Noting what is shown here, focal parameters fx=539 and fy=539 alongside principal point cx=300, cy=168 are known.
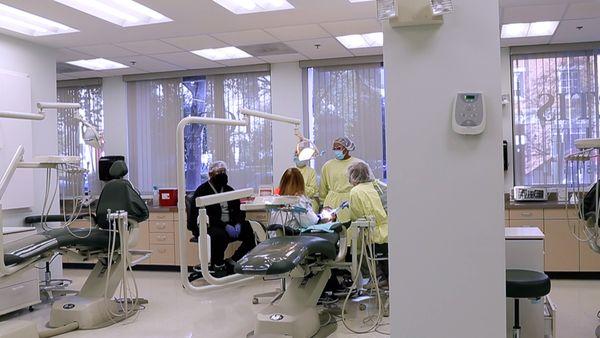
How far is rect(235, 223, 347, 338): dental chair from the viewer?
344 cm

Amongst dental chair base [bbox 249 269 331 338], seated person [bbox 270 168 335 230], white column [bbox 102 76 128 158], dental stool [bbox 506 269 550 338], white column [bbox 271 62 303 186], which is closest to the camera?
dental stool [bbox 506 269 550 338]

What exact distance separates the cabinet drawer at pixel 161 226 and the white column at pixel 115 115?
145cm

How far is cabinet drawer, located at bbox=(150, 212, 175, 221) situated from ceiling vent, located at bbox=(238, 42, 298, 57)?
227 cm

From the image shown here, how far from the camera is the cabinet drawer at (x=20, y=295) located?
4.74 m

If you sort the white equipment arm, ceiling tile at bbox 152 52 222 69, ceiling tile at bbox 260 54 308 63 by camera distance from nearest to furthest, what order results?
1. the white equipment arm
2. ceiling tile at bbox 152 52 222 69
3. ceiling tile at bbox 260 54 308 63

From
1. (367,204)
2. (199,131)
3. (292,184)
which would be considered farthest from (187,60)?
(367,204)

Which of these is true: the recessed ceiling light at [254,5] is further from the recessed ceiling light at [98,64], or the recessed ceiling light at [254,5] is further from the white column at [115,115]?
the white column at [115,115]

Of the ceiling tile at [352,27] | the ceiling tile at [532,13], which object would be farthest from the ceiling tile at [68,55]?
the ceiling tile at [532,13]

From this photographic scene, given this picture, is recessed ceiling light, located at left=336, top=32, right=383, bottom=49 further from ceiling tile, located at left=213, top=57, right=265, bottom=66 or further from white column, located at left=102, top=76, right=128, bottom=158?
white column, located at left=102, top=76, right=128, bottom=158

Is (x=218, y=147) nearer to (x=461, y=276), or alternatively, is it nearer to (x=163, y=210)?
(x=163, y=210)

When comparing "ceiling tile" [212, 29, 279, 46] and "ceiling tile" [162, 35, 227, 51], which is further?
"ceiling tile" [162, 35, 227, 51]

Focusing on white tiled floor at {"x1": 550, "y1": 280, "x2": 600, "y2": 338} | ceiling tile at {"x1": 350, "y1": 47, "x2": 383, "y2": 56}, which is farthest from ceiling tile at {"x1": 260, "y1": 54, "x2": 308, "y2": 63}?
white tiled floor at {"x1": 550, "y1": 280, "x2": 600, "y2": 338}

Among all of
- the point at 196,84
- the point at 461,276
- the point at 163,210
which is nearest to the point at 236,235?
the point at 163,210

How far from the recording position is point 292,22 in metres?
5.19
